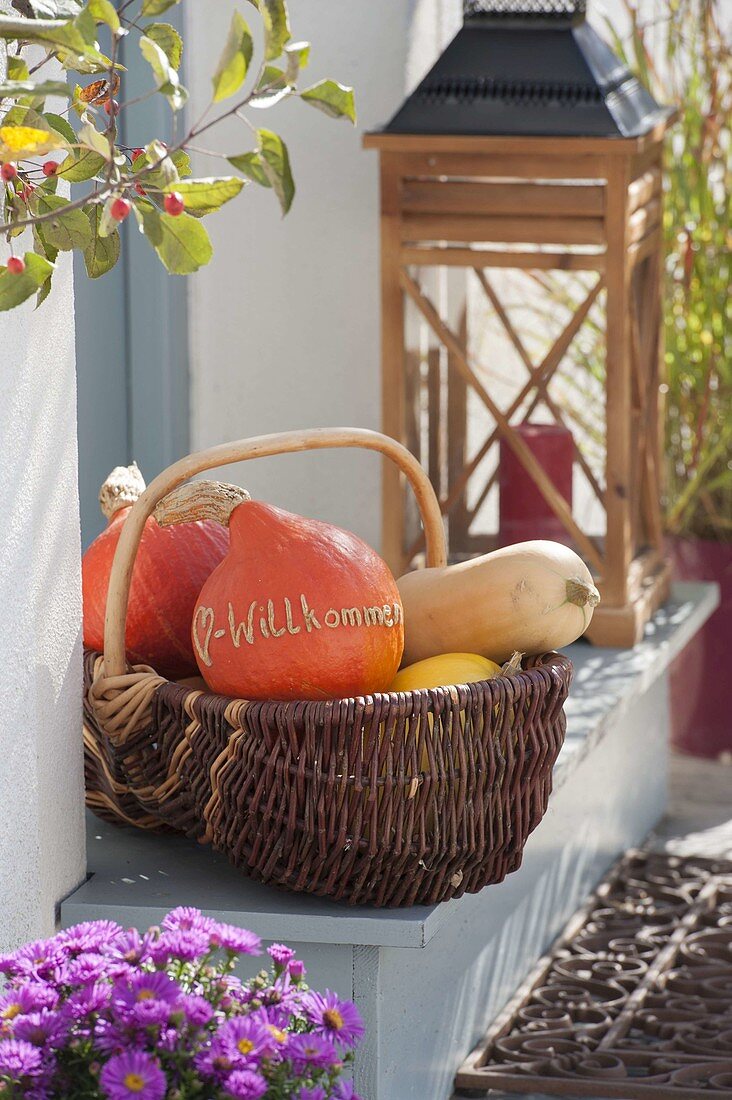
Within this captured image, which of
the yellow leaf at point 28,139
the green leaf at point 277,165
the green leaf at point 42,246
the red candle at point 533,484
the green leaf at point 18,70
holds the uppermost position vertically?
the green leaf at point 18,70

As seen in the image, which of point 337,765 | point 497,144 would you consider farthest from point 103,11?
point 497,144

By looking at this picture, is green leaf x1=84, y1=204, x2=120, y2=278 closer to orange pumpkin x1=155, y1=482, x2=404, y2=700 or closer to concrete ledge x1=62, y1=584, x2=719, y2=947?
orange pumpkin x1=155, y1=482, x2=404, y2=700

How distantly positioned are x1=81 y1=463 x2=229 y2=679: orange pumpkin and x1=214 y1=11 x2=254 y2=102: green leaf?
736mm

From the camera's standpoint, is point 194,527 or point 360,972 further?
point 194,527

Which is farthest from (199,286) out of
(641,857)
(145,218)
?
(145,218)

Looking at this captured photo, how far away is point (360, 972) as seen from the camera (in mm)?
1629

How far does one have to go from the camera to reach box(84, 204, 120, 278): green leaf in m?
1.39

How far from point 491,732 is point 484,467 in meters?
2.27

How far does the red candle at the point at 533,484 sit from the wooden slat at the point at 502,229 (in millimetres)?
347

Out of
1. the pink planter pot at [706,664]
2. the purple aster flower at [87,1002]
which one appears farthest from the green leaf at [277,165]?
the pink planter pot at [706,664]

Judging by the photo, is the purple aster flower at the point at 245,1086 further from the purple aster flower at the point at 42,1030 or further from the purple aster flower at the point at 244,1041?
the purple aster flower at the point at 42,1030

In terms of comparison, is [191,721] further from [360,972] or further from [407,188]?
[407,188]

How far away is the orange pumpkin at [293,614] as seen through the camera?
1559 mm

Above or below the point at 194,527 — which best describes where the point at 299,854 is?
below
